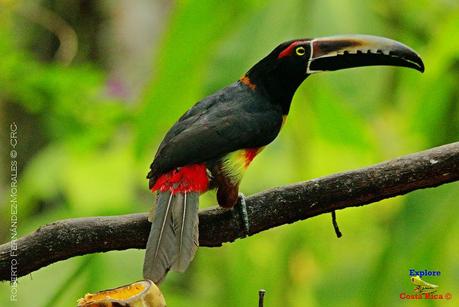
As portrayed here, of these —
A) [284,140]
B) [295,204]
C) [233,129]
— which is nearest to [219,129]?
[233,129]

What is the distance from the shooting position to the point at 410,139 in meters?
1.76

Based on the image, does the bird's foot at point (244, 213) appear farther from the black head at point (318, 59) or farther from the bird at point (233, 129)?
the black head at point (318, 59)

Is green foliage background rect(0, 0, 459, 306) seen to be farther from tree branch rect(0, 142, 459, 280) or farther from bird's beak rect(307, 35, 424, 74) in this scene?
tree branch rect(0, 142, 459, 280)

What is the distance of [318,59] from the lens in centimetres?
107

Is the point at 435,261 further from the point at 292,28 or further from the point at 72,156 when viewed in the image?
the point at 72,156

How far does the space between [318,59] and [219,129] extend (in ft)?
0.52

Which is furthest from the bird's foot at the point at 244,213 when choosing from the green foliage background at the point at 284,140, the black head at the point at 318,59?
the green foliage background at the point at 284,140

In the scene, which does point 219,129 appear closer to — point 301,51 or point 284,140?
point 301,51

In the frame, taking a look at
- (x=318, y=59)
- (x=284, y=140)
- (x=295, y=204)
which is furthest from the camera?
(x=284, y=140)

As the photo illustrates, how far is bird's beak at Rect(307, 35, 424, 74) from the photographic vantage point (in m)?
1.02

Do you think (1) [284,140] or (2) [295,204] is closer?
(2) [295,204]

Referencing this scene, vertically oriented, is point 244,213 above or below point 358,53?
below

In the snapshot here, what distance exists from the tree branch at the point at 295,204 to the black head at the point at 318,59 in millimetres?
133

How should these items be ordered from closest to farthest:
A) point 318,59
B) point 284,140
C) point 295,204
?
point 295,204 → point 318,59 → point 284,140
